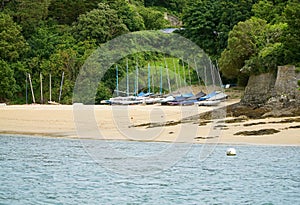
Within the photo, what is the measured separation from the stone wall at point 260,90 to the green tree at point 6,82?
22245 mm

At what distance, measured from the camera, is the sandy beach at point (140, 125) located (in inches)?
1205

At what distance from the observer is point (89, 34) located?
6412 cm

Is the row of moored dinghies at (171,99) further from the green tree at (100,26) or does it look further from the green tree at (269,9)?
the green tree at (100,26)

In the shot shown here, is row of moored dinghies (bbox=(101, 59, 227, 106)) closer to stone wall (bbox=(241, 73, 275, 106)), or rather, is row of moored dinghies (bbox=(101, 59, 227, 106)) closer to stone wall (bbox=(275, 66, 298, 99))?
stone wall (bbox=(241, 73, 275, 106))

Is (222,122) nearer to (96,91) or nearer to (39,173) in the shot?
(39,173)

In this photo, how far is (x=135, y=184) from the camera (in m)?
20.5

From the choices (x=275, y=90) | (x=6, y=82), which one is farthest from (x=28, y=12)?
(x=275, y=90)

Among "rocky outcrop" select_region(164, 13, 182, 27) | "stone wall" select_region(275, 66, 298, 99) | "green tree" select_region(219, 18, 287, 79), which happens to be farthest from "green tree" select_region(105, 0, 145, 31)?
"stone wall" select_region(275, 66, 298, 99)

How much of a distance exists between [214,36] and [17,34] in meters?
17.1

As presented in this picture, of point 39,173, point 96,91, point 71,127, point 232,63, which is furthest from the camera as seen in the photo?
point 96,91

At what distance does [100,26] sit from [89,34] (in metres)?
1.51

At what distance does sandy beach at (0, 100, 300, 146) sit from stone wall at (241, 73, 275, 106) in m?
3.76

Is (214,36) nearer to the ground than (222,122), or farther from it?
farther from it

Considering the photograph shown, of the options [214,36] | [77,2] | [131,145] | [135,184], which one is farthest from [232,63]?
[135,184]
